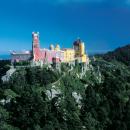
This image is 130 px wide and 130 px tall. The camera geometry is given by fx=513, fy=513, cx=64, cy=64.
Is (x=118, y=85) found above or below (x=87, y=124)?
above

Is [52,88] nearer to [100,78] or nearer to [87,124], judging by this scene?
[87,124]

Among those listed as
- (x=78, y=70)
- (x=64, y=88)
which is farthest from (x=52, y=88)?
(x=78, y=70)

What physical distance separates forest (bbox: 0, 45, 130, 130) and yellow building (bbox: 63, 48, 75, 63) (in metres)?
3.69

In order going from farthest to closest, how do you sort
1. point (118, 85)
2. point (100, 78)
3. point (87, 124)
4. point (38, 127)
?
point (100, 78) → point (118, 85) → point (87, 124) → point (38, 127)

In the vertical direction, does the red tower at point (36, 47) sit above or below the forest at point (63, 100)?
above

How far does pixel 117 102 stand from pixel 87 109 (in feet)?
27.4

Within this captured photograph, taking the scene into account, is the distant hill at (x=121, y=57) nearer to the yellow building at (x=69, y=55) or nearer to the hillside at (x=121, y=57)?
the hillside at (x=121, y=57)

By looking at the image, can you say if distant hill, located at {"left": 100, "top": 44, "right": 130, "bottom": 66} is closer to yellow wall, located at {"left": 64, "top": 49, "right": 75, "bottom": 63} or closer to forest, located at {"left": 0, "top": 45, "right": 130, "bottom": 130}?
yellow wall, located at {"left": 64, "top": 49, "right": 75, "bottom": 63}

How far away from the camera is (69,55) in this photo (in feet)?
361

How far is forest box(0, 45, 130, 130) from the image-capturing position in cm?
7469

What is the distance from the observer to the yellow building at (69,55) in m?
108

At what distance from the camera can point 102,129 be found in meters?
79.2

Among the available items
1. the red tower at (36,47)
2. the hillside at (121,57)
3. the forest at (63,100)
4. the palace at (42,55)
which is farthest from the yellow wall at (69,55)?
the hillside at (121,57)

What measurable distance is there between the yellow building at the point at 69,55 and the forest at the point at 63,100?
3.69 m
